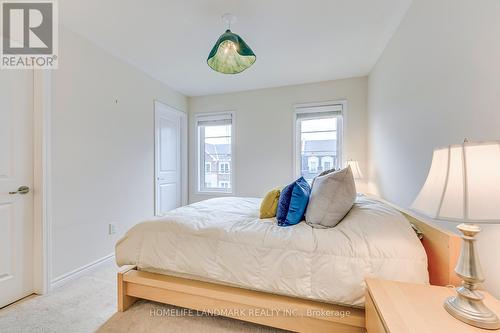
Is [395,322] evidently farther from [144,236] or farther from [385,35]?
[385,35]

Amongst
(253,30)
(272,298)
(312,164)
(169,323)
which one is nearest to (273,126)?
(312,164)

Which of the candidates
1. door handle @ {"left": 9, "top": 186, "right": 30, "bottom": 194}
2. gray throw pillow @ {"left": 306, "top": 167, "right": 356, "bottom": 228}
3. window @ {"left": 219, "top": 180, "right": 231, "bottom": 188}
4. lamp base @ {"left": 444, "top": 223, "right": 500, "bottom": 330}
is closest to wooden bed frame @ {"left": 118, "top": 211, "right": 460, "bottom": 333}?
lamp base @ {"left": 444, "top": 223, "right": 500, "bottom": 330}

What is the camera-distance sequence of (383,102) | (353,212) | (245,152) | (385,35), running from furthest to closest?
(245,152), (383,102), (385,35), (353,212)

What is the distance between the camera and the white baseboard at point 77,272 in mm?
1965

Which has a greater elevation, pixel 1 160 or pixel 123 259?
pixel 1 160

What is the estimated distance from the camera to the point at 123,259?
159cm

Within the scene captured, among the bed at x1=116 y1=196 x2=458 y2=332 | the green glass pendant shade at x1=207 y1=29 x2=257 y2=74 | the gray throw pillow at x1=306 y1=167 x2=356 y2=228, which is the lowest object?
the bed at x1=116 y1=196 x2=458 y2=332

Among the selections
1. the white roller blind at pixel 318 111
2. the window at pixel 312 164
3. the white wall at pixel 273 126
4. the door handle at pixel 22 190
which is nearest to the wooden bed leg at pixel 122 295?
the door handle at pixel 22 190

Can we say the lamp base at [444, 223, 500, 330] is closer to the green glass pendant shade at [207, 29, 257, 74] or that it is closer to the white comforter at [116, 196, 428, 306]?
the white comforter at [116, 196, 428, 306]

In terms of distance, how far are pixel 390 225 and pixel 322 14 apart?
71.5 inches

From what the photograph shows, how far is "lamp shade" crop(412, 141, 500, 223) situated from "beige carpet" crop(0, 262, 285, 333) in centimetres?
131

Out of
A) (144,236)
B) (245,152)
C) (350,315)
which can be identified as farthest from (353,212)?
(245,152)

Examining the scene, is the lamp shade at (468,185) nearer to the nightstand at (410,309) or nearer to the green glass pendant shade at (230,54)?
the nightstand at (410,309)

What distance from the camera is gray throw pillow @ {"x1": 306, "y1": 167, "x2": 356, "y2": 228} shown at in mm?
1412
